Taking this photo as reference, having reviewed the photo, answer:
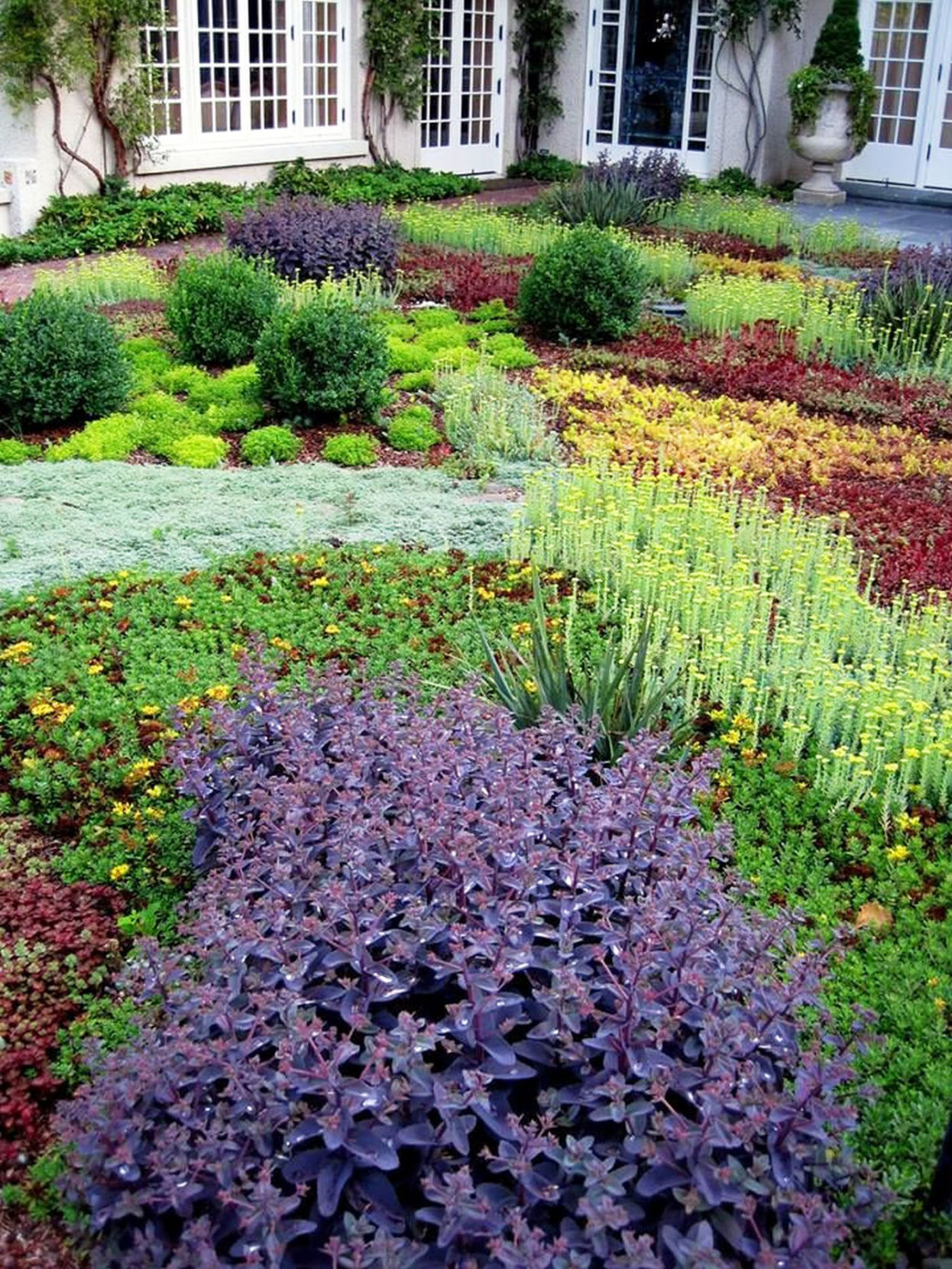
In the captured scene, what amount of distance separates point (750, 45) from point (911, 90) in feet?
7.20

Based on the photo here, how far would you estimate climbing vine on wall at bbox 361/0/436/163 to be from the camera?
16531 millimetres

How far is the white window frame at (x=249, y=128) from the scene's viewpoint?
47.5ft

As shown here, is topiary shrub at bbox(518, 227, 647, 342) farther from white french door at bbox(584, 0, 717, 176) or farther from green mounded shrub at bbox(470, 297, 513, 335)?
white french door at bbox(584, 0, 717, 176)

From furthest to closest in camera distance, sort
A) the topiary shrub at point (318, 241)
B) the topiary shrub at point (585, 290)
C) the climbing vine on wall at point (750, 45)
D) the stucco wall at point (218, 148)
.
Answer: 1. the climbing vine on wall at point (750, 45)
2. the stucco wall at point (218, 148)
3. the topiary shrub at point (318, 241)
4. the topiary shrub at point (585, 290)

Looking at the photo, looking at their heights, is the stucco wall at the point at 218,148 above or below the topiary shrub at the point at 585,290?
above

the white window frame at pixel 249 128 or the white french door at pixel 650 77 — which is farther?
the white french door at pixel 650 77

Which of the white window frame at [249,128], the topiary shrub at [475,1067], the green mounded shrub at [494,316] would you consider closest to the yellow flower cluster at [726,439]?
the green mounded shrub at [494,316]

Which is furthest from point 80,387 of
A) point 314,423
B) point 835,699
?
point 835,699

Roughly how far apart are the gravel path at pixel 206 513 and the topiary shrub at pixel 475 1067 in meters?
3.13

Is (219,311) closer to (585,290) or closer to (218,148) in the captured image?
(585,290)

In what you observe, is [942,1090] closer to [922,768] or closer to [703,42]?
[922,768]

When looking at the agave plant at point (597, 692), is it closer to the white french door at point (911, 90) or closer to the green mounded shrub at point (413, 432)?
the green mounded shrub at point (413, 432)

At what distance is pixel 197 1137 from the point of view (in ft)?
7.11

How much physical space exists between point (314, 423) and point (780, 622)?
144 inches
